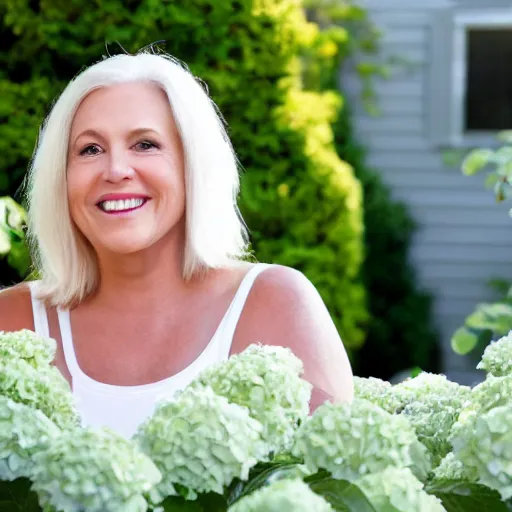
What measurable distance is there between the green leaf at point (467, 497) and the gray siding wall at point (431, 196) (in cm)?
687

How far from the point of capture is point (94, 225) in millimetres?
2076

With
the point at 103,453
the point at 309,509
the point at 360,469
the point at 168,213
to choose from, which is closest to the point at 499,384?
the point at 360,469

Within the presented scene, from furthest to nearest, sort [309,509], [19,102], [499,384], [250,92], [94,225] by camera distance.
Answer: [250,92], [19,102], [94,225], [499,384], [309,509]

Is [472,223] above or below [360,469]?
below

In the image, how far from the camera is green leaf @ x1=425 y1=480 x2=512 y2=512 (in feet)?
3.26

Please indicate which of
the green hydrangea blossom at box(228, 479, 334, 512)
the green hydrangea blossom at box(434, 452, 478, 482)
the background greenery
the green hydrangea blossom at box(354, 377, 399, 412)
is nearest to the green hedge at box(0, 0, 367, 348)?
the background greenery

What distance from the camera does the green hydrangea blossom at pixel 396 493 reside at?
0.95 meters

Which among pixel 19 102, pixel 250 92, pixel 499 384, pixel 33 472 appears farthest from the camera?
pixel 250 92

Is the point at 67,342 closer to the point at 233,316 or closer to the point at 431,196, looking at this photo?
the point at 233,316

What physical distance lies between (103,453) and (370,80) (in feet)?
23.3

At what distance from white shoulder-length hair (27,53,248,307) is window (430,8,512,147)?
5792mm

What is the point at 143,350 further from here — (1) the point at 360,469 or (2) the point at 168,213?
(1) the point at 360,469

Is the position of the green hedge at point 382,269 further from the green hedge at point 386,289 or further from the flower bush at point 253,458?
the flower bush at point 253,458

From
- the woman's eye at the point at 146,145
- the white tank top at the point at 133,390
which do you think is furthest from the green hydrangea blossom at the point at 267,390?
the woman's eye at the point at 146,145
